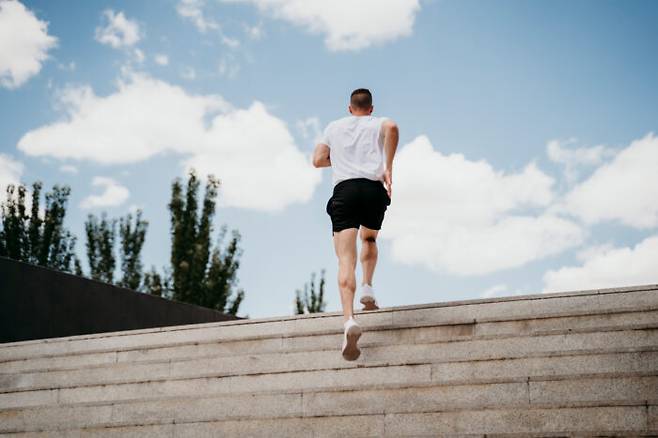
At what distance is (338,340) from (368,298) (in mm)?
445

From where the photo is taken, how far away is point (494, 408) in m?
4.64

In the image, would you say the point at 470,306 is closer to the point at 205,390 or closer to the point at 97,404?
the point at 205,390

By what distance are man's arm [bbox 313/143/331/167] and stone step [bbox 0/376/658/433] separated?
184 centimetres

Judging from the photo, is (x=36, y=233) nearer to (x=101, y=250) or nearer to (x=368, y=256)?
(x=101, y=250)

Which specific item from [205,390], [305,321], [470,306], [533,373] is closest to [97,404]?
[205,390]

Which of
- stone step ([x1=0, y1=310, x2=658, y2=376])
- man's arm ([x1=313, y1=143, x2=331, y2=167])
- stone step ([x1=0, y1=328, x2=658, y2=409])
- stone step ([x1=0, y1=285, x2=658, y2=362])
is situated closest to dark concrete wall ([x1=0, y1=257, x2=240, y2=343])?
stone step ([x1=0, y1=285, x2=658, y2=362])

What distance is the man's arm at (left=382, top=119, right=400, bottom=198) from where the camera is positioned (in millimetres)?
5766

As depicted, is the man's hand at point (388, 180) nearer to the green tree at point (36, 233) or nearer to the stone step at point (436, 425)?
the stone step at point (436, 425)

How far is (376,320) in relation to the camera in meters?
6.02

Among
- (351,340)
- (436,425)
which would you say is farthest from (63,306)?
(436,425)

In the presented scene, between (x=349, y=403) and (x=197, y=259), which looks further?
(x=197, y=259)

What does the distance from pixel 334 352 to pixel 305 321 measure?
60 cm

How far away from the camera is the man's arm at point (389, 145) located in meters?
5.77

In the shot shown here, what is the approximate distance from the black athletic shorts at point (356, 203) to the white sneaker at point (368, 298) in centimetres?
63
